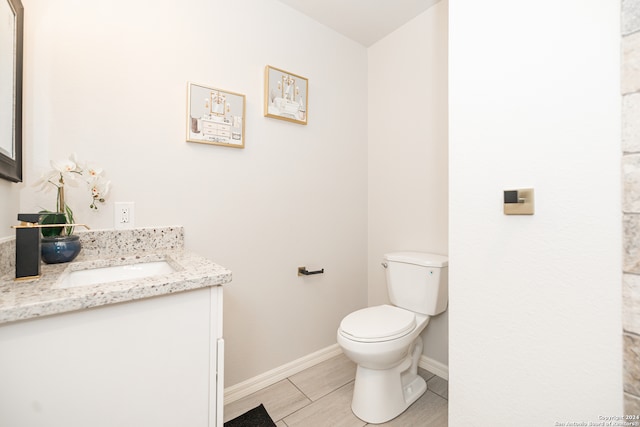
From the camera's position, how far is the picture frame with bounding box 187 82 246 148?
1474 millimetres

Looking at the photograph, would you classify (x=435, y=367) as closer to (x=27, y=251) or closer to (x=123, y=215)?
(x=123, y=215)

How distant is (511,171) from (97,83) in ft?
5.71

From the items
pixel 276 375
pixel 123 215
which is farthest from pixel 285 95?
pixel 276 375

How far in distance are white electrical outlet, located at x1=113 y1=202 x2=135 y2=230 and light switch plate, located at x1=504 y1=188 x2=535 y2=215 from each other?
1584mm

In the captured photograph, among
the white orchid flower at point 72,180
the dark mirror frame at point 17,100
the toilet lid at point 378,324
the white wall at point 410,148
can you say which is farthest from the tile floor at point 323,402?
the dark mirror frame at point 17,100

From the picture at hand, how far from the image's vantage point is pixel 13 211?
1.08 meters

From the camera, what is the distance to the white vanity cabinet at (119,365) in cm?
67

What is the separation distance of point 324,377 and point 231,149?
1.52 meters

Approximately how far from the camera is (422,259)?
5.45 ft

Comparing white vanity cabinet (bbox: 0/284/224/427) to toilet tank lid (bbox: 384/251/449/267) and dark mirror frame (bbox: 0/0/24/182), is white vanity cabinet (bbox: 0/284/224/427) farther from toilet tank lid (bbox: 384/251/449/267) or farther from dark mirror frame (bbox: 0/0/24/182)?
toilet tank lid (bbox: 384/251/449/267)

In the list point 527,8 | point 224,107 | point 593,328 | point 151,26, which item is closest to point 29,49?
point 151,26

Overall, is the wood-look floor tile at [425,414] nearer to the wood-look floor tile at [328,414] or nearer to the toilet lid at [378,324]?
the wood-look floor tile at [328,414]

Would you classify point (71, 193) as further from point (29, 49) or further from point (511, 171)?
point (511, 171)

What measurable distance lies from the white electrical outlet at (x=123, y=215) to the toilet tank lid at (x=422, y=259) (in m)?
1.43
